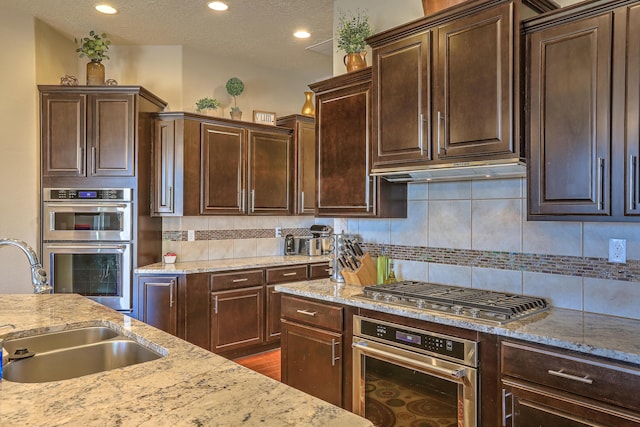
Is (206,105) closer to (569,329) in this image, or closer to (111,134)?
(111,134)

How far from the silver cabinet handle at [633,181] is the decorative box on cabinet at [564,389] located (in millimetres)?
615

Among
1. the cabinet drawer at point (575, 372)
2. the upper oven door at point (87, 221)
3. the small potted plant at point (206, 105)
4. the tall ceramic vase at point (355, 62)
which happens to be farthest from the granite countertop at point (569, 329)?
the small potted plant at point (206, 105)

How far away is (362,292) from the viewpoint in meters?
2.63

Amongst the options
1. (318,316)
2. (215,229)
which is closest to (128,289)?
(215,229)

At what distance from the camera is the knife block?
288 cm

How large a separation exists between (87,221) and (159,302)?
3.02ft

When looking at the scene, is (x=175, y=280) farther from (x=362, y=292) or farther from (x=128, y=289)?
(x=362, y=292)

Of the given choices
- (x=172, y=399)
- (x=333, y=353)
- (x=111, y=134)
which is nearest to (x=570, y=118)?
(x=333, y=353)

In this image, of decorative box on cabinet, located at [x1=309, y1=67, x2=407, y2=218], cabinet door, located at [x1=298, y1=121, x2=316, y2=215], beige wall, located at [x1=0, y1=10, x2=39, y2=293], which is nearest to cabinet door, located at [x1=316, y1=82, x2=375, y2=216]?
decorative box on cabinet, located at [x1=309, y1=67, x2=407, y2=218]

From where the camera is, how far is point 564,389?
1.65 m

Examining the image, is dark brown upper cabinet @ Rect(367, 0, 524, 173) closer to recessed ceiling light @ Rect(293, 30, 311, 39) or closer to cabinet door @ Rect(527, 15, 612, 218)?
cabinet door @ Rect(527, 15, 612, 218)

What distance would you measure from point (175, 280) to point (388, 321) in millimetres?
2204

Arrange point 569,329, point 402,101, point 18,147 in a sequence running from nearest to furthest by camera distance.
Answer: point 569,329
point 402,101
point 18,147

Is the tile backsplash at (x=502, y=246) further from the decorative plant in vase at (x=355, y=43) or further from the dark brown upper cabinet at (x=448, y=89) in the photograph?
the decorative plant in vase at (x=355, y=43)
